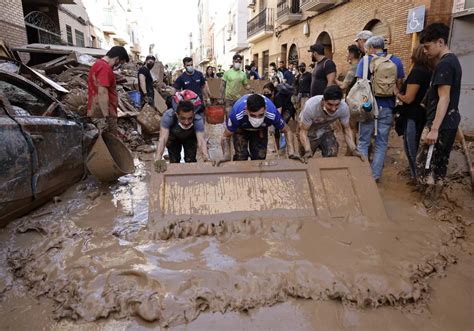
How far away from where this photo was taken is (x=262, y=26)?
20641mm

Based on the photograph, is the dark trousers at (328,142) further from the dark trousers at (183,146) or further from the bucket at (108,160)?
the bucket at (108,160)

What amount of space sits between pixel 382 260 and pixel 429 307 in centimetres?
44

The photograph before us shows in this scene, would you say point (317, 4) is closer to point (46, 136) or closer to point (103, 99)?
point (103, 99)

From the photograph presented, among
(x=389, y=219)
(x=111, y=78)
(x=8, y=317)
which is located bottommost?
(x=8, y=317)

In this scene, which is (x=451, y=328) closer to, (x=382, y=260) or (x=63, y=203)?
(x=382, y=260)

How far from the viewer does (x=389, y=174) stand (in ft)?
14.8

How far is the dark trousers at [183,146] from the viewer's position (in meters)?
4.05

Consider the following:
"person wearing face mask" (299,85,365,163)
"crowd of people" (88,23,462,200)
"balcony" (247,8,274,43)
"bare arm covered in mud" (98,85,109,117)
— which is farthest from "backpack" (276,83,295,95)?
"balcony" (247,8,274,43)

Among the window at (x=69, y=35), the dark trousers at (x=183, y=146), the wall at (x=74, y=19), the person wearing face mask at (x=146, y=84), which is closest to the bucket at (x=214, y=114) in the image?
the person wearing face mask at (x=146, y=84)

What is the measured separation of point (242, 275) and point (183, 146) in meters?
2.18

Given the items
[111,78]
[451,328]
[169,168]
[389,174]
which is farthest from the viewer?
[111,78]

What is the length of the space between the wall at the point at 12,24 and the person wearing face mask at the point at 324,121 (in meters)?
8.19

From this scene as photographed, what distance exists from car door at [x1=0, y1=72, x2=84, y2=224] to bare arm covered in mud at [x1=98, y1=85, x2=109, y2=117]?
0.79m

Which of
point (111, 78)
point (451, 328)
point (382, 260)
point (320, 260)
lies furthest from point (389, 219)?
point (111, 78)
